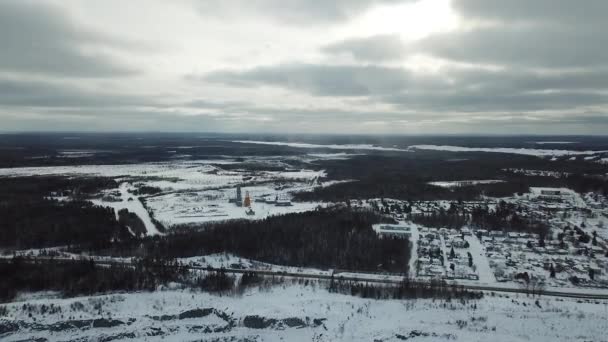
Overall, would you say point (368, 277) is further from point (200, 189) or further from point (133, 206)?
point (200, 189)

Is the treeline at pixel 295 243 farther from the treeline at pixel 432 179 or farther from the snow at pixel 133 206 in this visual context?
the treeline at pixel 432 179

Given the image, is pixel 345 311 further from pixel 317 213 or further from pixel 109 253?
pixel 317 213

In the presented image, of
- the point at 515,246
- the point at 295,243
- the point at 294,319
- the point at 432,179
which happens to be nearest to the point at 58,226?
the point at 295,243

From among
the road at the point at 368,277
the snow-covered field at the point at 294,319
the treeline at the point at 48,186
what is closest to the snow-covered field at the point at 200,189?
the treeline at the point at 48,186

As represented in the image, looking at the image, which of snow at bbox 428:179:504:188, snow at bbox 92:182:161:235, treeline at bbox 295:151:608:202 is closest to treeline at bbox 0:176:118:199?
snow at bbox 92:182:161:235

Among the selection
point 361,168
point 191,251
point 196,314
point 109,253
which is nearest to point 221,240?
point 191,251

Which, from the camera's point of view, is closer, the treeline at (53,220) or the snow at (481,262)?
the snow at (481,262)

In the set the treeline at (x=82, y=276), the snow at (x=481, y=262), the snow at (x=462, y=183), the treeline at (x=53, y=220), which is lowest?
the snow at (x=481, y=262)
